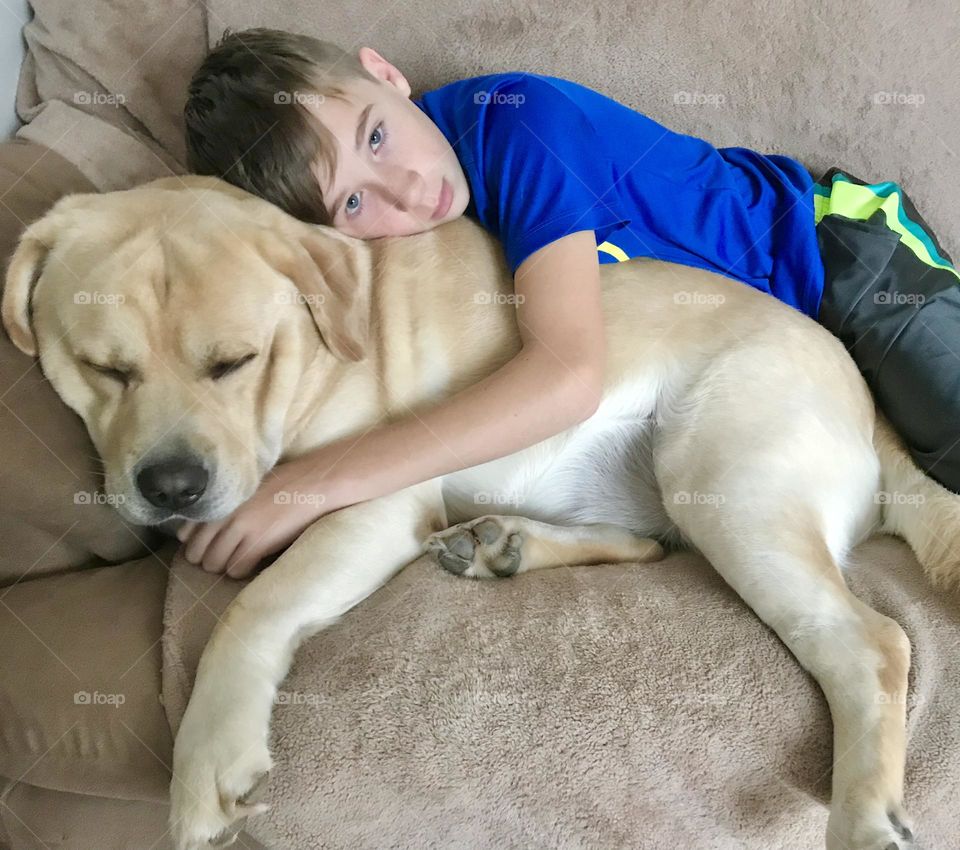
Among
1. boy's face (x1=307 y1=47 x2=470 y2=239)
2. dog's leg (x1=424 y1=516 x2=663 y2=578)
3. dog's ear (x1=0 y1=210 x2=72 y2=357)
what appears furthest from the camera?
boy's face (x1=307 y1=47 x2=470 y2=239)

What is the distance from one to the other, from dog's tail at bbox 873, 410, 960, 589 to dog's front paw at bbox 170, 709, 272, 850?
135 cm

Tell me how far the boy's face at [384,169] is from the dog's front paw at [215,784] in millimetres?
1154

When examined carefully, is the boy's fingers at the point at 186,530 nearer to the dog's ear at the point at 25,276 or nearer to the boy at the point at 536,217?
the boy at the point at 536,217

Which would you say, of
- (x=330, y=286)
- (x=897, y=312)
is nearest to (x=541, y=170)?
(x=330, y=286)

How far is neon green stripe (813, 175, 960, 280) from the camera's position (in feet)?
6.70

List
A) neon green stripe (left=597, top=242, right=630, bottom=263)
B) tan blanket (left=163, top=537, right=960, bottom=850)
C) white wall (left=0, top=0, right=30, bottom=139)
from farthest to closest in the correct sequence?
white wall (left=0, top=0, right=30, bottom=139), neon green stripe (left=597, top=242, right=630, bottom=263), tan blanket (left=163, top=537, right=960, bottom=850)

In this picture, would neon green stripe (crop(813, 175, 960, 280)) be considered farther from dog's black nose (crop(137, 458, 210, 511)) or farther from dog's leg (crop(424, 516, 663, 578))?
dog's black nose (crop(137, 458, 210, 511))

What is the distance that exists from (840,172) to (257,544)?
1888 millimetres

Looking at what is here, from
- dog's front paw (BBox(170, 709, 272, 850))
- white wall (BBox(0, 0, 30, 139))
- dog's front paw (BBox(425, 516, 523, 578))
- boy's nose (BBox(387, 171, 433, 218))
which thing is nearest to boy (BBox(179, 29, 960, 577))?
boy's nose (BBox(387, 171, 433, 218))

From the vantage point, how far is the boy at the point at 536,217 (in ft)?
5.35

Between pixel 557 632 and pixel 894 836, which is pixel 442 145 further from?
pixel 894 836

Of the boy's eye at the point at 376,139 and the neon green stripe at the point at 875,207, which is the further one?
the neon green stripe at the point at 875,207

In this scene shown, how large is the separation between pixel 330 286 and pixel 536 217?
1.56 feet

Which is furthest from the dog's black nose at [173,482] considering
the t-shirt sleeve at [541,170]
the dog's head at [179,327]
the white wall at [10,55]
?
the white wall at [10,55]
